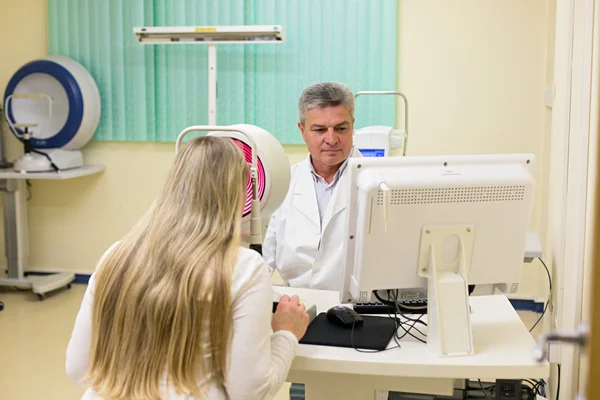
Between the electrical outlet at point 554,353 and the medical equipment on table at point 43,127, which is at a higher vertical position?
the medical equipment on table at point 43,127

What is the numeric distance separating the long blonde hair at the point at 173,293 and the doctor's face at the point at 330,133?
1066mm

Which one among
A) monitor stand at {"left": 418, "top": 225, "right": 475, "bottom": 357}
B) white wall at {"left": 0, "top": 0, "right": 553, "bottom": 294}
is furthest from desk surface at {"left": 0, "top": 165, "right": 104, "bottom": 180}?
monitor stand at {"left": 418, "top": 225, "right": 475, "bottom": 357}

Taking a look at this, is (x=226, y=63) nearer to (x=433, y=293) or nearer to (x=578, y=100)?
(x=578, y=100)

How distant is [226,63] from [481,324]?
3.06 metres

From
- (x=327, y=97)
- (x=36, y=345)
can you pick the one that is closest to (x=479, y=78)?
(x=327, y=97)

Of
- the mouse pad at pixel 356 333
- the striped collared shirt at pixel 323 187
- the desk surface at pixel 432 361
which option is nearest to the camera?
the desk surface at pixel 432 361

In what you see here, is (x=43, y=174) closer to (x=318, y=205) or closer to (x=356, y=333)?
(x=318, y=205)

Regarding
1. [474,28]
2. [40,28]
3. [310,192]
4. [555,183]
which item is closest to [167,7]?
[40,28]

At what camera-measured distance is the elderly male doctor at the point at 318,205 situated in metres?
2.60

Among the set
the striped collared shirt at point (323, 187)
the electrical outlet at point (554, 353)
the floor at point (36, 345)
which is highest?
the striped collared shirt at point (323, 187)

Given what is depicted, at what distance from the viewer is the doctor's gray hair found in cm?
268

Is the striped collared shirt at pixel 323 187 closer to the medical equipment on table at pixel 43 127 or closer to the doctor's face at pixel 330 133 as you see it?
the doctor's face at pixel 330 133

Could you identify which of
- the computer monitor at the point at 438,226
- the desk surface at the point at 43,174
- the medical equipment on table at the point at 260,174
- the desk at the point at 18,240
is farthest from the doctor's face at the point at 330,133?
the desk at the point at 18,240

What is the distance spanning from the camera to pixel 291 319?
184 cm
